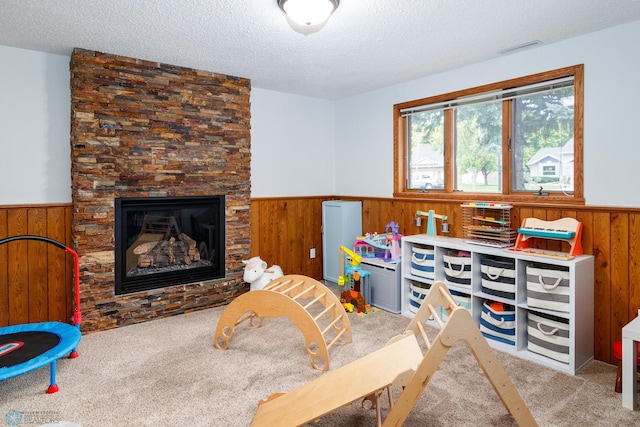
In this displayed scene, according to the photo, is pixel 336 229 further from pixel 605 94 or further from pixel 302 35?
pixel 605 94

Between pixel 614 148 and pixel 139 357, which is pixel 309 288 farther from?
pixel 614 148

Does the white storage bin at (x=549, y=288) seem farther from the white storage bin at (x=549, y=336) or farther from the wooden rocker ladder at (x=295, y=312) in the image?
the wooden rocker ladder at (x=295, y=312)

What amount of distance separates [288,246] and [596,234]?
310cm

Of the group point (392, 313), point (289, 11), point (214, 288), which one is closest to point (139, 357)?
point (214, 288)

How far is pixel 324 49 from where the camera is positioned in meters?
3.28

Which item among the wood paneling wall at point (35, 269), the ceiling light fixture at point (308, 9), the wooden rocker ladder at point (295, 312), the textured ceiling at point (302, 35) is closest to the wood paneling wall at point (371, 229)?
the wood paneling wall at point (35, 269)

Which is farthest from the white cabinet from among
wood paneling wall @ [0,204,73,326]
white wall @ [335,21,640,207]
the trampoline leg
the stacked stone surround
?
the trampoline leg

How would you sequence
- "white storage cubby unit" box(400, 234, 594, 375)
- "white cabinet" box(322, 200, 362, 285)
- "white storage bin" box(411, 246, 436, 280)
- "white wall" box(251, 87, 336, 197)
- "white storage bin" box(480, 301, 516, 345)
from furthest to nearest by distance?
"white cabinet" box(322, 200, 362, 285), "white wall" box(251, 87, 336, 197), "white storage bin" box(411, 246, 436, 280), "white storage bin" box(480, 301, 516, 345), "white storage cubby unit" box(400, 234, 594, 375)

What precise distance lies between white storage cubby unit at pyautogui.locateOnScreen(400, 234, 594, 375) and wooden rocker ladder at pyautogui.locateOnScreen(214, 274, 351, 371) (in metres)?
1.01

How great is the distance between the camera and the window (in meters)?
3.14

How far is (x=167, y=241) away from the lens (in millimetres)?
3988

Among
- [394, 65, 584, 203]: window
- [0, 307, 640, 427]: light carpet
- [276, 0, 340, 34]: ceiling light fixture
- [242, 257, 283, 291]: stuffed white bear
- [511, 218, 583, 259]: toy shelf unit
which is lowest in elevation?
[0, 307, 640, 427]: light carpet

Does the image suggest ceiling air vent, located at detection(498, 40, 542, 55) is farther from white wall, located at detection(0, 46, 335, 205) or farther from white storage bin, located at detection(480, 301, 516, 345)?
white wall, located at detection(0, 46, 335, 205)

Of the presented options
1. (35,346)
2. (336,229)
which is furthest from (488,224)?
(35,346)
